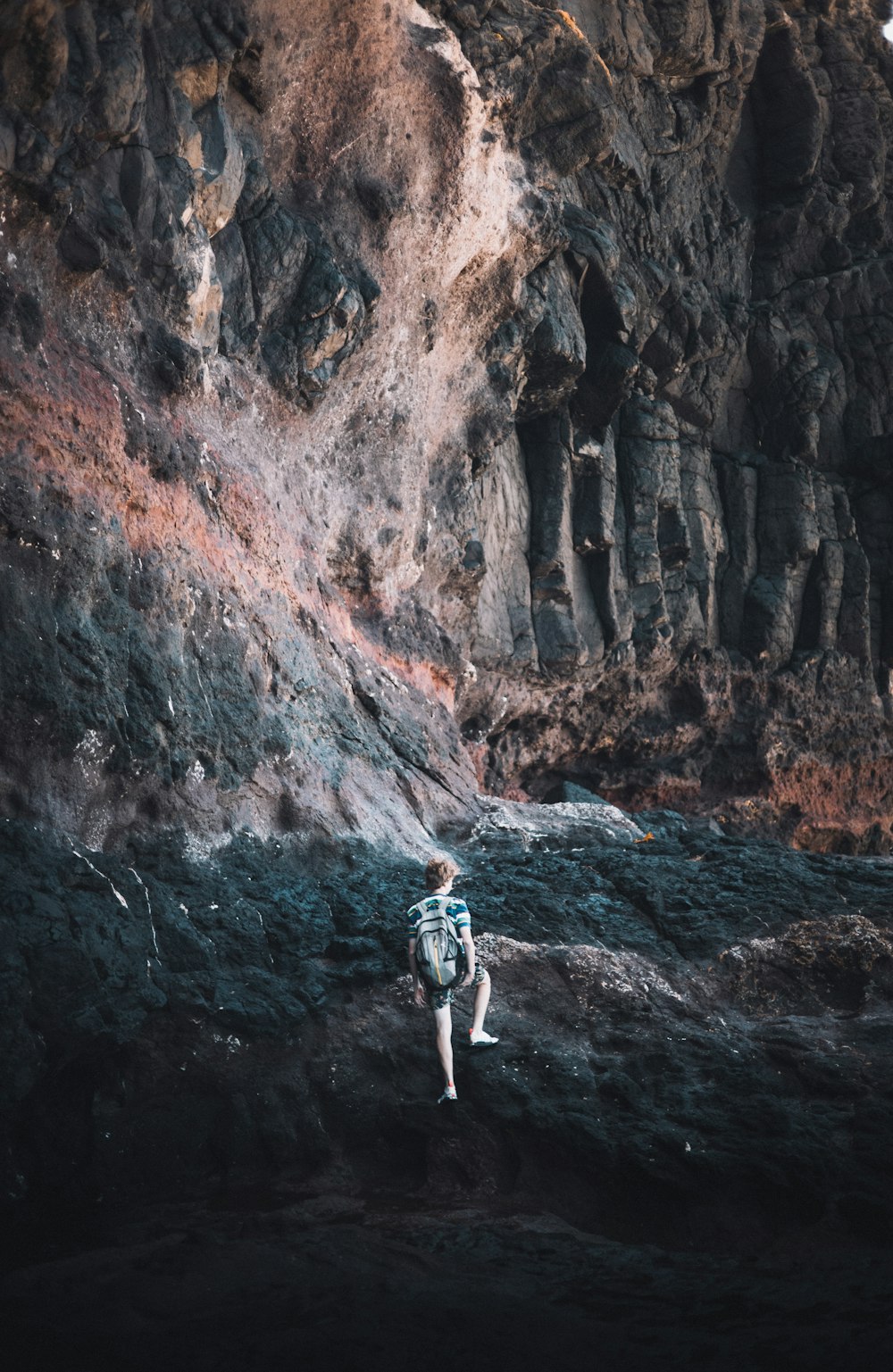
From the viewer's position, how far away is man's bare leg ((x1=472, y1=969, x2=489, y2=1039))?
27.1 feet

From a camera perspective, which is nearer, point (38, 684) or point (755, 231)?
point (38, 684)

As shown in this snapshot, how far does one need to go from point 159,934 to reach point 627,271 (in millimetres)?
15963

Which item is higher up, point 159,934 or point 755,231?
point 755,231

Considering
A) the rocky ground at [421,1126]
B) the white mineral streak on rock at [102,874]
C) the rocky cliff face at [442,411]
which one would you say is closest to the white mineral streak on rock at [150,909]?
the rocky ground at [421,1126]

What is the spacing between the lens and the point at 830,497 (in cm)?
2611

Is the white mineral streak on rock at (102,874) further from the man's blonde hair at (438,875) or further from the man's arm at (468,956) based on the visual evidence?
the man's arm at (468,956)

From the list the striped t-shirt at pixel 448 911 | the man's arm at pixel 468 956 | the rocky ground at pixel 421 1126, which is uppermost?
the striped t-shirt at pixel 448 911

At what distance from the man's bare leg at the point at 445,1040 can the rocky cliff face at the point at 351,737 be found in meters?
0.34

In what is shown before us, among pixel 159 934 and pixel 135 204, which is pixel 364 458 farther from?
pixel 159 934

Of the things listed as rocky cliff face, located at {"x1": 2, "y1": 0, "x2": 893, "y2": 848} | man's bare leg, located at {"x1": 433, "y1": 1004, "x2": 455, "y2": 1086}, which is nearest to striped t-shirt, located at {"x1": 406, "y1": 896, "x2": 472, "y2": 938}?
man's bare leg, located at {"x1": 433, "y1": 1004, "x2": 455, "y2": 1086}

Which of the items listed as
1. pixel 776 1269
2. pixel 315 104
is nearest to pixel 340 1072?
pixel 776 1269

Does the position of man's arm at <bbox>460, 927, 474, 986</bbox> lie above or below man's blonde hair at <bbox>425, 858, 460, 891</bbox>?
below

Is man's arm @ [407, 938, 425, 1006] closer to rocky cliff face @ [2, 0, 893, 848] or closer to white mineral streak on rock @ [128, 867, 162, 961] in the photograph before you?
white mineral streak on rock @ [128, 867, 162, 961]

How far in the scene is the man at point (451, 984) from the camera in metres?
7.91
